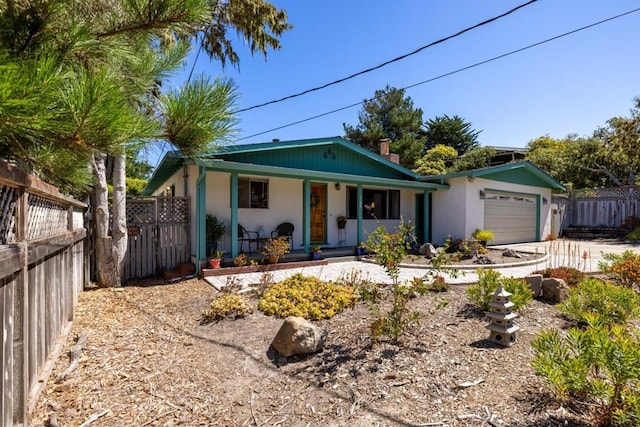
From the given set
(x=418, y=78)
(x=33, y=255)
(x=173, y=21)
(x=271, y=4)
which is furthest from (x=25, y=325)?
(x=418, y=78)

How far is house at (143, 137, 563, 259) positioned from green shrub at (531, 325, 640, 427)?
4740 mm

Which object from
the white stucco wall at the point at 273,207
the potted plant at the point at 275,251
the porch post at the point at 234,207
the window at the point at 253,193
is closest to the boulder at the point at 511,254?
the white stucco wall at the point at 273,207

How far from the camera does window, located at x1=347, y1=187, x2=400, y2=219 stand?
11719mm

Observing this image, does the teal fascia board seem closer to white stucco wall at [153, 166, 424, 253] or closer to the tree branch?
white stucco wall at [153, 166, 424, 253]

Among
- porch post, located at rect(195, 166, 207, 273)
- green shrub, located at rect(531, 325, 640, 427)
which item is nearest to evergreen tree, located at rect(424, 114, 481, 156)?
porch post, located at rect(195, 166, 207, 273)

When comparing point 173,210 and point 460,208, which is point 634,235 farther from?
point 173,210

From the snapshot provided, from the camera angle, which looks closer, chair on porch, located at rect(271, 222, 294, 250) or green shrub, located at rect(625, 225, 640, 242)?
chair on porch, located at rect(271, 222, 294, 250)

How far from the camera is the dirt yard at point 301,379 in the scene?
8.43 feet

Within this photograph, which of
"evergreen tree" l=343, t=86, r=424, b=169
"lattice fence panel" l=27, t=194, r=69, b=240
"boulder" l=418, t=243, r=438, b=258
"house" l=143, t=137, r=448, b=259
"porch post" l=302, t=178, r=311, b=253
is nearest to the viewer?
"lattice fence panel" l=27, t=194, r=69, b=240

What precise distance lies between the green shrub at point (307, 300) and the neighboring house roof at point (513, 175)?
8.43 m

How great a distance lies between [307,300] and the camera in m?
4.94

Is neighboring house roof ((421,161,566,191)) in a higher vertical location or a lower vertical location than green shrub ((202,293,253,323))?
higher

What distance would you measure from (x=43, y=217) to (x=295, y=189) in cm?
763

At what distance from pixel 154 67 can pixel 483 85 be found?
9.95m
